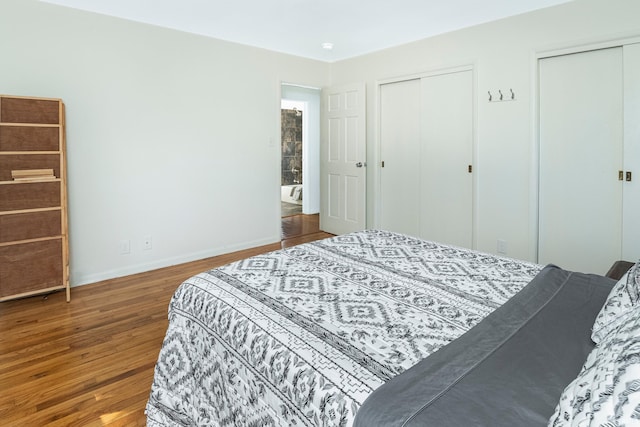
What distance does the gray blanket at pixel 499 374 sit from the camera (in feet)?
2.65

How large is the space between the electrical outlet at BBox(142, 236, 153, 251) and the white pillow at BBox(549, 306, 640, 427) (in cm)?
375

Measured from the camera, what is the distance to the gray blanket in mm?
809

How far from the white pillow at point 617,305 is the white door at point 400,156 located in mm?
3266

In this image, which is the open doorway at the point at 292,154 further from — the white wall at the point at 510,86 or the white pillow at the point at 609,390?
the white pillow at the point at 609,390

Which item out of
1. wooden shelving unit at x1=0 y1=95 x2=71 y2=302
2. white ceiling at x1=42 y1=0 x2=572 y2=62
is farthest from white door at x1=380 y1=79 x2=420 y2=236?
wooden shelving unit at x1=0 y1=95 x2=71 y2=302

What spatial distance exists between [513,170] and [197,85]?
10.6 ft

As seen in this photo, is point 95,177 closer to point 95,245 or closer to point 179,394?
point 95,245

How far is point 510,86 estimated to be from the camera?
3504mm

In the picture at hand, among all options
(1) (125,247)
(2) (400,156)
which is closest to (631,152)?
(2) (400,156)

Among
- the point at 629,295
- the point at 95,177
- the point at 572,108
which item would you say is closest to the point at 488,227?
the point at 572,108

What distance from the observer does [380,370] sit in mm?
999

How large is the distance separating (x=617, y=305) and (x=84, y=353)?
2.59 metres

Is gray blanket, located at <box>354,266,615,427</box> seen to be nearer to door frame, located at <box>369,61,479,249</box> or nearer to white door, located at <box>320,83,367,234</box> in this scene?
door frame, located at <box>369,61,479,249</box>

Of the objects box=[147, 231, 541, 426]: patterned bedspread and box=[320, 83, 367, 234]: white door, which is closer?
box=[147, 231, 541, 426]: patterned bedspread
